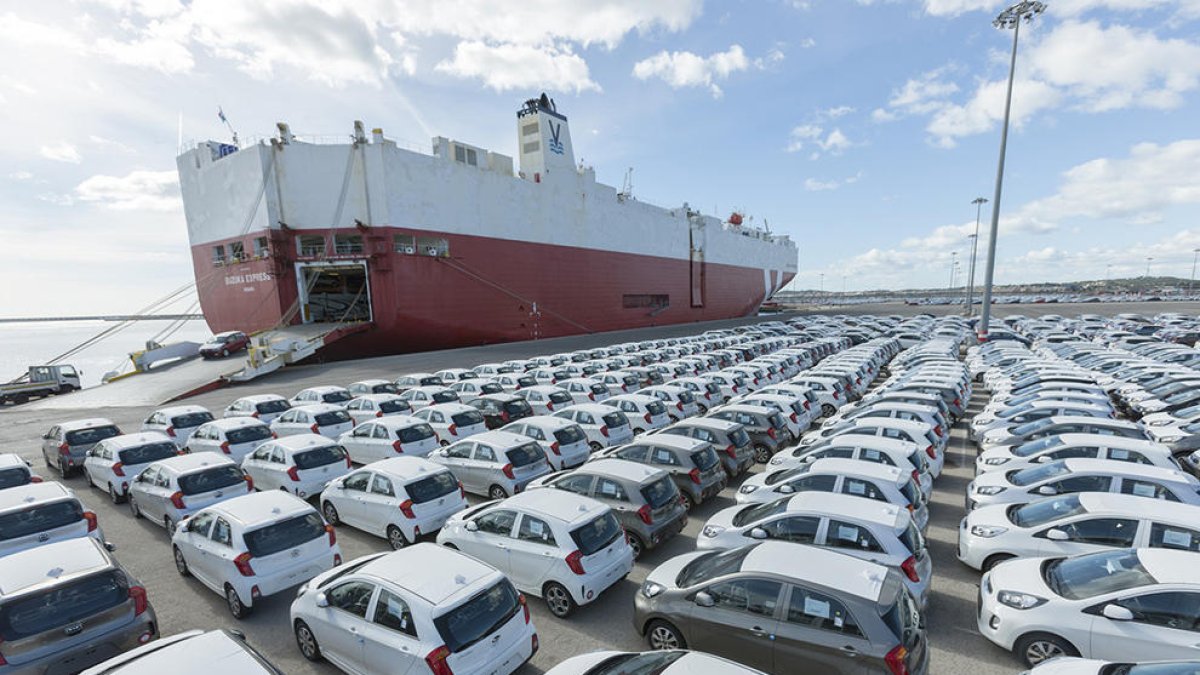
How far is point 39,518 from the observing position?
→ 7836 mm

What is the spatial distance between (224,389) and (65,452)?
495 inches

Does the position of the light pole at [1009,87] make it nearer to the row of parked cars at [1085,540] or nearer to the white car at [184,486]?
the row of parked cars at [1085,540]

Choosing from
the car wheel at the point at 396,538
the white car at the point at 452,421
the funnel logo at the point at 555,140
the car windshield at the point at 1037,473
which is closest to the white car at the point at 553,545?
the car wheel at the point at 396,538

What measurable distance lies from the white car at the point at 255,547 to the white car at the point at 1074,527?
910 cm

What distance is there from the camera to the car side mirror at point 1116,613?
4.93 m

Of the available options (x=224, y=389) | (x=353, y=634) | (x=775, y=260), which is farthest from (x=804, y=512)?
(x=775, y=260)

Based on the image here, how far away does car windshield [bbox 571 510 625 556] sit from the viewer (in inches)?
264

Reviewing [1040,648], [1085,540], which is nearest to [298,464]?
[1040,648]

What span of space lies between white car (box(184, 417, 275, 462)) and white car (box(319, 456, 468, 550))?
180 inches

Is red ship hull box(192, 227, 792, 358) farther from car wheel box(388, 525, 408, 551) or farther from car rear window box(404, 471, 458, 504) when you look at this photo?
car wheel box(388, 525, 408, 551)

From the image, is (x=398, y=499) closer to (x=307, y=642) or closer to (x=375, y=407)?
(x=307, y=642)

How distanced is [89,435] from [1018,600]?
61.4 ft

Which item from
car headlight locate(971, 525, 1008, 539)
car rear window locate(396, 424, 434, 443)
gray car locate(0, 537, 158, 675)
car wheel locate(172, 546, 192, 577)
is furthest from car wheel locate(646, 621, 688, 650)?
car rear window locate(396, 424, 434, 443)

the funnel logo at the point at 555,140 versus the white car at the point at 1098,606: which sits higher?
the funnel logo at the point at 555,140
